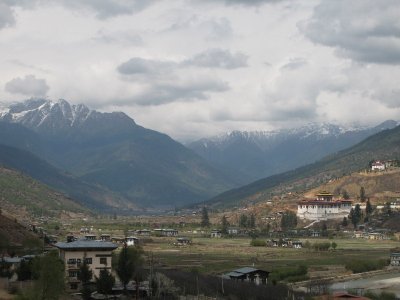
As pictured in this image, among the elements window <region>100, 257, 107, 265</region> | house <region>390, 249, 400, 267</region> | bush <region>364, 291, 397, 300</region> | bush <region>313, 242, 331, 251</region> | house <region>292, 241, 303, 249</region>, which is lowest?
bush <region>364, 291, 397, 300</region>

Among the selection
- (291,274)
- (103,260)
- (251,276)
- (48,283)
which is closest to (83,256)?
(103,260)

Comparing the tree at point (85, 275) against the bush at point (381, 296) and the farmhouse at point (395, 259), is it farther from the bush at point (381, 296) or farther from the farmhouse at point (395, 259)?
the farmhouse at point (395, 259)

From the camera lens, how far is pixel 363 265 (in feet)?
397

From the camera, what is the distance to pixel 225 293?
84.0 meters

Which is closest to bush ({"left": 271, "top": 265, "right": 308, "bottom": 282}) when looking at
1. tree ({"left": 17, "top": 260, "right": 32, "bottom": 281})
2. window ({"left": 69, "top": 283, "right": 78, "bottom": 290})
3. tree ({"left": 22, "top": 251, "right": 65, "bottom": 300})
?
window ({"left": 69, "top": 283, "right": 78, "bottom": 290})

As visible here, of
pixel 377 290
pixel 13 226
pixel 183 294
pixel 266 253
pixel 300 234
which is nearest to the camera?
pixel 183 294

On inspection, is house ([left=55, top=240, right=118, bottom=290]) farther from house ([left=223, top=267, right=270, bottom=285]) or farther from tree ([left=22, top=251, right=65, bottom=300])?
tree ([left=22, top=251, right=65, bottom=300])

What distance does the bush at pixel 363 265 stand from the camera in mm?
119412

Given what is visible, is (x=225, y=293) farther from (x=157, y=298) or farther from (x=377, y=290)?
(x=377, y=290)

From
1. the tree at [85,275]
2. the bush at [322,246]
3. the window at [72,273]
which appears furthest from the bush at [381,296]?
the bush at [322,246]

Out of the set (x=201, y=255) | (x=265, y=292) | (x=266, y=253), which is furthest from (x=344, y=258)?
(x=265, y=292)

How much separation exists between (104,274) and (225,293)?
15.0m

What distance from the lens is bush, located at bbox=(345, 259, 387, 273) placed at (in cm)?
11941

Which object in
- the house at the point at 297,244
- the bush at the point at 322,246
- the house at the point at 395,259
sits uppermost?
the house at the point at 297,244
